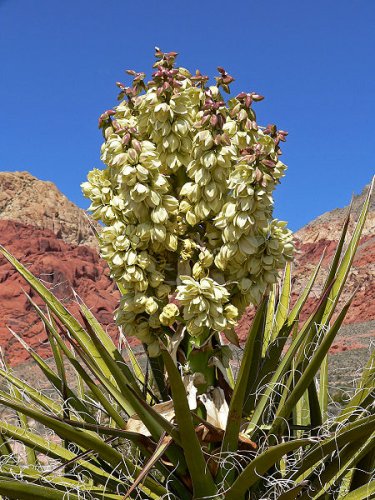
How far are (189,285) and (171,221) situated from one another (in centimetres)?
28

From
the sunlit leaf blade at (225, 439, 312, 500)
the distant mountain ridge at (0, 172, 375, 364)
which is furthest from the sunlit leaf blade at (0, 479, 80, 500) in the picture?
the distant mountain ridge at (0, 172, 375, 364)

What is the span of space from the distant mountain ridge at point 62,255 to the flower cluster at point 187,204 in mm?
15692

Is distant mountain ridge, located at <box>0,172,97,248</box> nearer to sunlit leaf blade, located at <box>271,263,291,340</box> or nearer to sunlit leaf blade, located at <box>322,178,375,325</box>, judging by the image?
sunlit leaf blade, located at <box>271,263,291,340</box>

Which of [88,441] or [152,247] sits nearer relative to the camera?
[88,441]

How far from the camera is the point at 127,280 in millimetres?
2053

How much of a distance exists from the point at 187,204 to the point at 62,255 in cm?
2444

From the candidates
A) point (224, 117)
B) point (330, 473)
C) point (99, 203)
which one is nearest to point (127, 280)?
point (99, 203)

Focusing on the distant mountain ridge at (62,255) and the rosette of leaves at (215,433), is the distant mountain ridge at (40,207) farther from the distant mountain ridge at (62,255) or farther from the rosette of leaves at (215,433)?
the rosette of leaves at (215,433)

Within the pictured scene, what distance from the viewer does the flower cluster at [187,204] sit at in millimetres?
1993

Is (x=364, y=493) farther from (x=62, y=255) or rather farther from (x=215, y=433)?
(x=62, y=255)

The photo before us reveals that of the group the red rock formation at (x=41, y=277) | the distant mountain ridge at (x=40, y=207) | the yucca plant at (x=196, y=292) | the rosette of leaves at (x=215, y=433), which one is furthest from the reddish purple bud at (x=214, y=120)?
the distant mountain ridge at (x=40, y=207)

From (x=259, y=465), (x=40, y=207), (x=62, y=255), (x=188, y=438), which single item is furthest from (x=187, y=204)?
(x=40, y=207)

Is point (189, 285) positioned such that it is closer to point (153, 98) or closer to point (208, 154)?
point (208, 154)

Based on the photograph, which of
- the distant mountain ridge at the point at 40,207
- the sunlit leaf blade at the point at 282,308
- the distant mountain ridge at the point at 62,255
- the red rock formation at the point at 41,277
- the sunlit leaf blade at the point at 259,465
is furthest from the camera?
the distant mountain ridge at the point at 40,207
